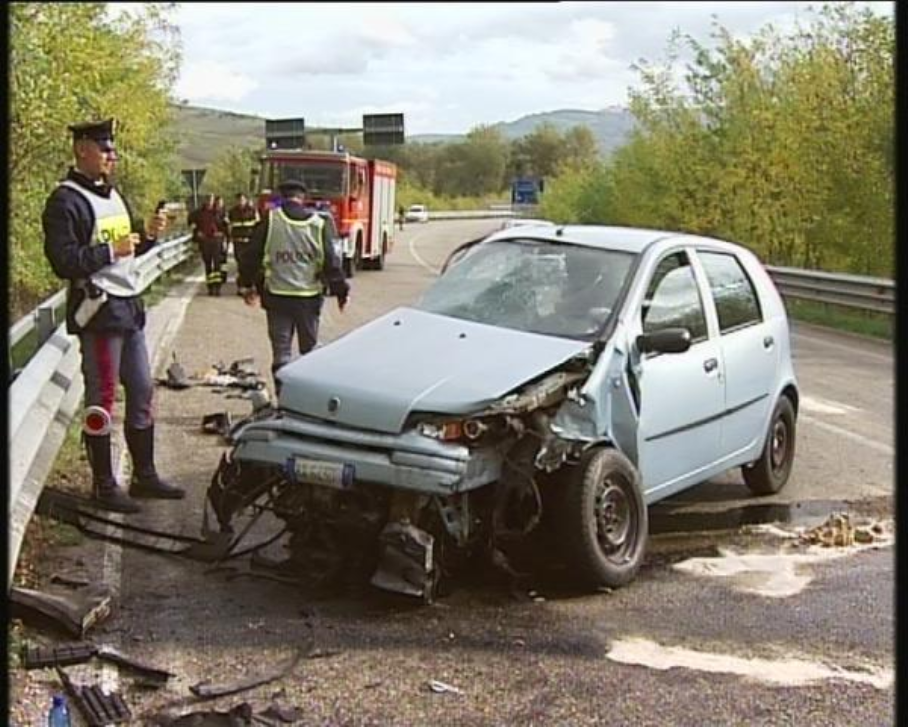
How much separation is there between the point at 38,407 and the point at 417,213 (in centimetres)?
1431

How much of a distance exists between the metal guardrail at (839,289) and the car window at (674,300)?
34.6 feet

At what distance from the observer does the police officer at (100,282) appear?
257 inches

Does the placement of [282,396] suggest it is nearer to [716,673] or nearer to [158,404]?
[716,673]

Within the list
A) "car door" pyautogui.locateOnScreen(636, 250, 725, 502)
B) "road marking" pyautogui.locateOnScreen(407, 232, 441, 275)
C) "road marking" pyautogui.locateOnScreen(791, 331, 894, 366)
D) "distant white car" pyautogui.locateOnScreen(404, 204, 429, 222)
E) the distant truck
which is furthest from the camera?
"road marking" pyautogui.locateOnScreen(407, 232, 441, 275)

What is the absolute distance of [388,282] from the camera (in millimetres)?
23688

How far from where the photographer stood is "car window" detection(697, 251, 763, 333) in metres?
7.32

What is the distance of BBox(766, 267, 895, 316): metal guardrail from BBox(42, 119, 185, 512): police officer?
40.3ft

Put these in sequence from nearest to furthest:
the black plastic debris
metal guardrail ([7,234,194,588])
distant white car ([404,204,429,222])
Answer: metal guardrail ([7,234,194,588]), the black plastic debris, distant white car ([404,204,429,222])

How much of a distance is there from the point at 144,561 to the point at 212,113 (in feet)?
14.4

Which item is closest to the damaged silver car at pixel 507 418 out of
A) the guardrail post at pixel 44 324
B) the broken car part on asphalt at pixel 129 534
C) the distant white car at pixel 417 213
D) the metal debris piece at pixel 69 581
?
the broken car part on asphalt at pixel 129 534

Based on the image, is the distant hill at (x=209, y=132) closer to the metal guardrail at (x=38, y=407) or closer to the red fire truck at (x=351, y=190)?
the red fire truck at (x=351, y=190)

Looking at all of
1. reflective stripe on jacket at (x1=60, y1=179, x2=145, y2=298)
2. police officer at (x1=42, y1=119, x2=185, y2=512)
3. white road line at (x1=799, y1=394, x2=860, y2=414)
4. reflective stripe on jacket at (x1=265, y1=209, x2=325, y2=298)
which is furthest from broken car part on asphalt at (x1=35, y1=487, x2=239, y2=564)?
white road line at (x1=799, y1=394, x2=860, y2=414)

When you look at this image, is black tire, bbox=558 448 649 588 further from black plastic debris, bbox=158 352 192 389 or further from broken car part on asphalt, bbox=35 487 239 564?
black plastic debris, bbox=158 352 192 389

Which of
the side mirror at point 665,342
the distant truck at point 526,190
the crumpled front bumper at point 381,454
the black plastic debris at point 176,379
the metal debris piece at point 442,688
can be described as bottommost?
the metal debris piece at point 442,688
